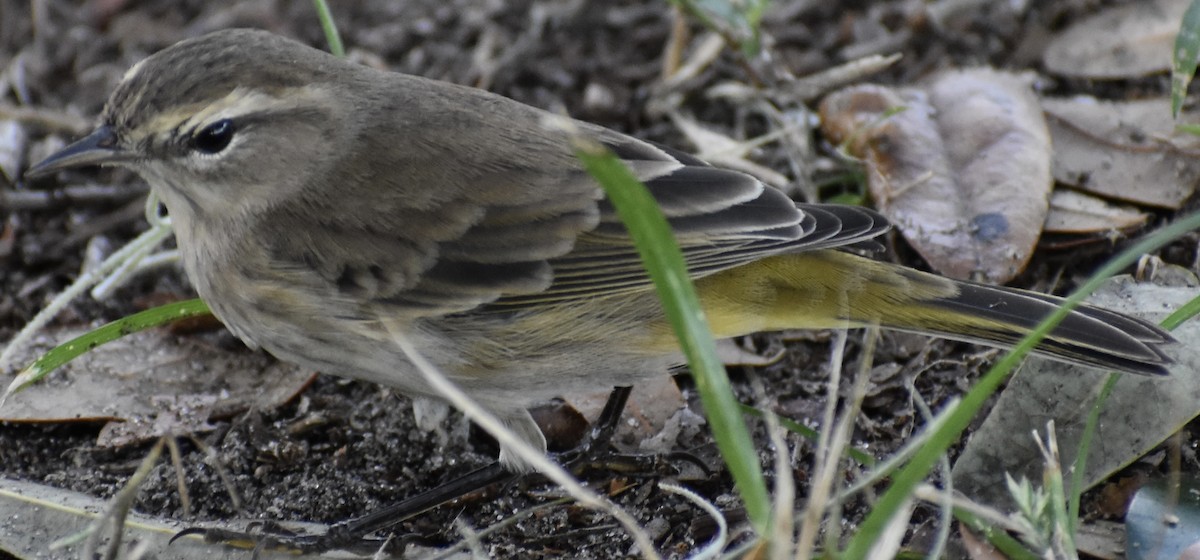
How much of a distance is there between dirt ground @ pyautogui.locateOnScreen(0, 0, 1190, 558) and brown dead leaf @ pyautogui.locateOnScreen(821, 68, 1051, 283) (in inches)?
9.1

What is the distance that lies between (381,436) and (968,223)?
8.12 feet

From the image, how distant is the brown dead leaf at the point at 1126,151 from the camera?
5.39 meters

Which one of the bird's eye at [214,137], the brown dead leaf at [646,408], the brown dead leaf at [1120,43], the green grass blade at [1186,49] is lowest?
the brown dead leaf at [646,408]

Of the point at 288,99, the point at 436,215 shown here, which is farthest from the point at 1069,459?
the point at 288,99

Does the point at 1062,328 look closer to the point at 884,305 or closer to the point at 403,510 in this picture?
the point at 884,305

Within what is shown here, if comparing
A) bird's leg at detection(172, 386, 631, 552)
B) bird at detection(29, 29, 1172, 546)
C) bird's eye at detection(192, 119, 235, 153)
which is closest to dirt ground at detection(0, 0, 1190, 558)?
bird's leg at detection(172, 386, 631, 552)

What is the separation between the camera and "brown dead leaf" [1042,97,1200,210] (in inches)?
212

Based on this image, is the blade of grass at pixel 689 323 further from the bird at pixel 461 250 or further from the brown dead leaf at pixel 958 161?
the brown dead leaf at pixel 958 161

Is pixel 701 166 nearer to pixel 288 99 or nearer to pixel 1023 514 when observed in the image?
pixel 288 99

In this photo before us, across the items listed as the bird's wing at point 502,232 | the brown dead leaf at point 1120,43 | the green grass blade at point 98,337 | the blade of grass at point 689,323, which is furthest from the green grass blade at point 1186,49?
the green grass blade at point 98,337

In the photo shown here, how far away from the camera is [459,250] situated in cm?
450

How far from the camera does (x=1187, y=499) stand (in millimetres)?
4008

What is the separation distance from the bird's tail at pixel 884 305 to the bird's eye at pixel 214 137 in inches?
67.7

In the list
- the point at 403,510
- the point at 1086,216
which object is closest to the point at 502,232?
the point at 403,510
